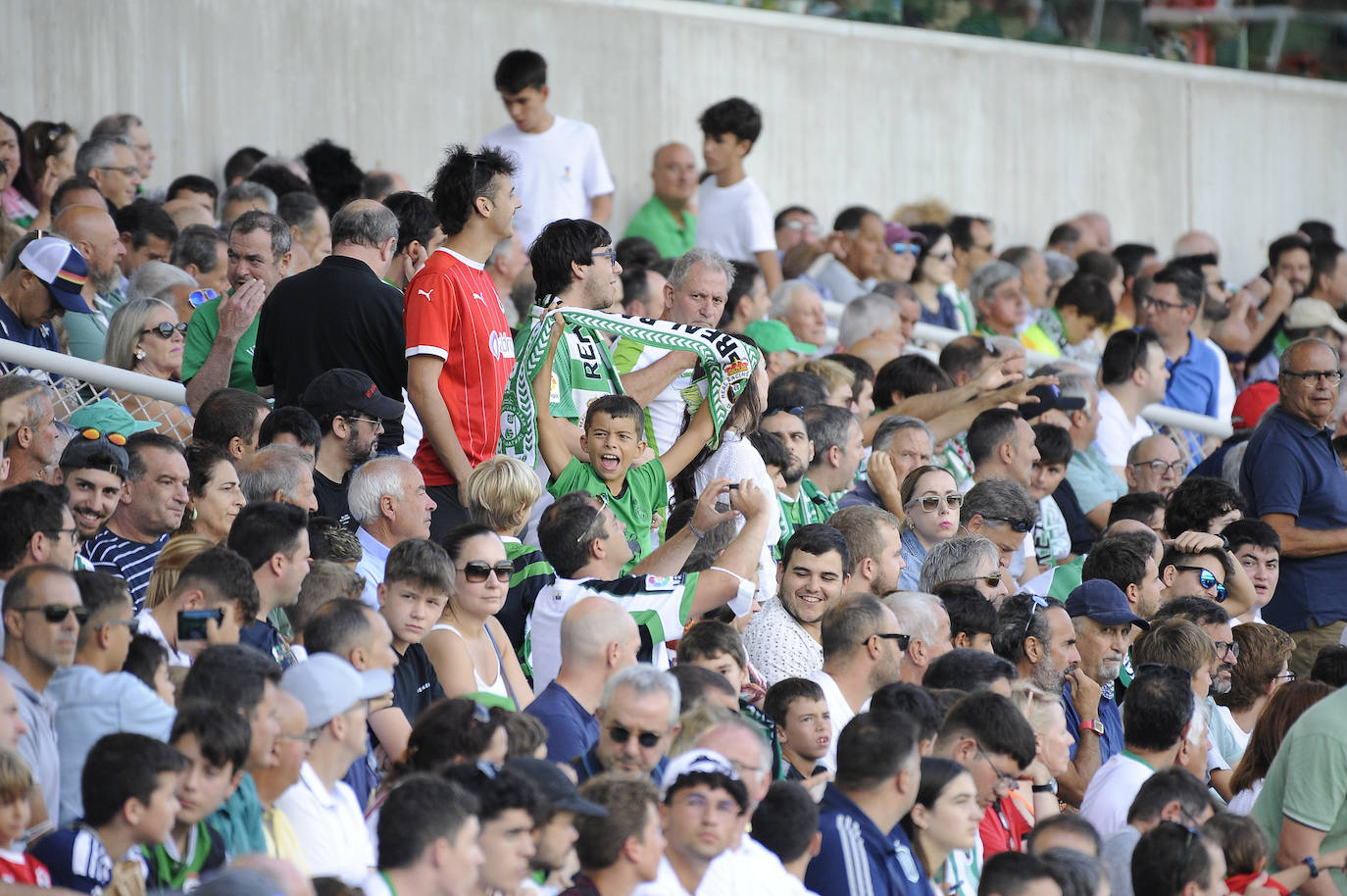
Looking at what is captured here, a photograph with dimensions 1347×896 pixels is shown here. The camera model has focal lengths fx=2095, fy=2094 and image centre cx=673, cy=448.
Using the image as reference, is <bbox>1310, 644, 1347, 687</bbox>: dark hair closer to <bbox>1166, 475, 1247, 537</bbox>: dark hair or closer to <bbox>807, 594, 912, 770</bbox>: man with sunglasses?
<bbox>1166, 475, 1247, 537</bbox>: dark hair

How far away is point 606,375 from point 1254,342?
736cm

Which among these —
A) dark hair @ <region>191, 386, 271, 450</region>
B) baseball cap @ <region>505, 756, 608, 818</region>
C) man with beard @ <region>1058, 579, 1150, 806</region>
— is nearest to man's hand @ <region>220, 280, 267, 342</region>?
dark hair @ <region>191, 386, 271, 450</region>

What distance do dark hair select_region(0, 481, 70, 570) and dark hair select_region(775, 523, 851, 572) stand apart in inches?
104

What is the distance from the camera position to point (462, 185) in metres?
7.73

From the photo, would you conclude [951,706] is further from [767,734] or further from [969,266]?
[969,266]

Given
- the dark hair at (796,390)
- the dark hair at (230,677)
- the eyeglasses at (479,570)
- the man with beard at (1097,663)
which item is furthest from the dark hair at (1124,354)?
the dark hair at (230,677)

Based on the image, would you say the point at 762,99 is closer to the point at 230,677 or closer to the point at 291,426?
the point at 291,426

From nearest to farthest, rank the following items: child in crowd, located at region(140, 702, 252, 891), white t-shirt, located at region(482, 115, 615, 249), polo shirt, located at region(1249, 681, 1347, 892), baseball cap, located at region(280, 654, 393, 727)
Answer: child in crowd, located at region(140, 702, 252, 891), baseball cap, located at region(280, 654, 393, 727), polo shirt, located at region(1249, 681, 1347, 892), white t-shirt, located at region(482, 115, 615, 249)

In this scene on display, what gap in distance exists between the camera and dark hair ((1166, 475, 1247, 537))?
9.34 m

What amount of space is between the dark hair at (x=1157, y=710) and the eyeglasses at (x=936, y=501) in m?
1.66

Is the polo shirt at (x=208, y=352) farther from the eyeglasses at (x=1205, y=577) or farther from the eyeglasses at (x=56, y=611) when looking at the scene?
the eyeglasses at (x=1205, y=577)

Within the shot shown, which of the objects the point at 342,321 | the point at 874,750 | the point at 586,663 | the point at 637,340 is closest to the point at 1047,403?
the point at 637,340

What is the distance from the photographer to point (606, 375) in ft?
26.5

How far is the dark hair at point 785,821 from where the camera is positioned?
552cm
